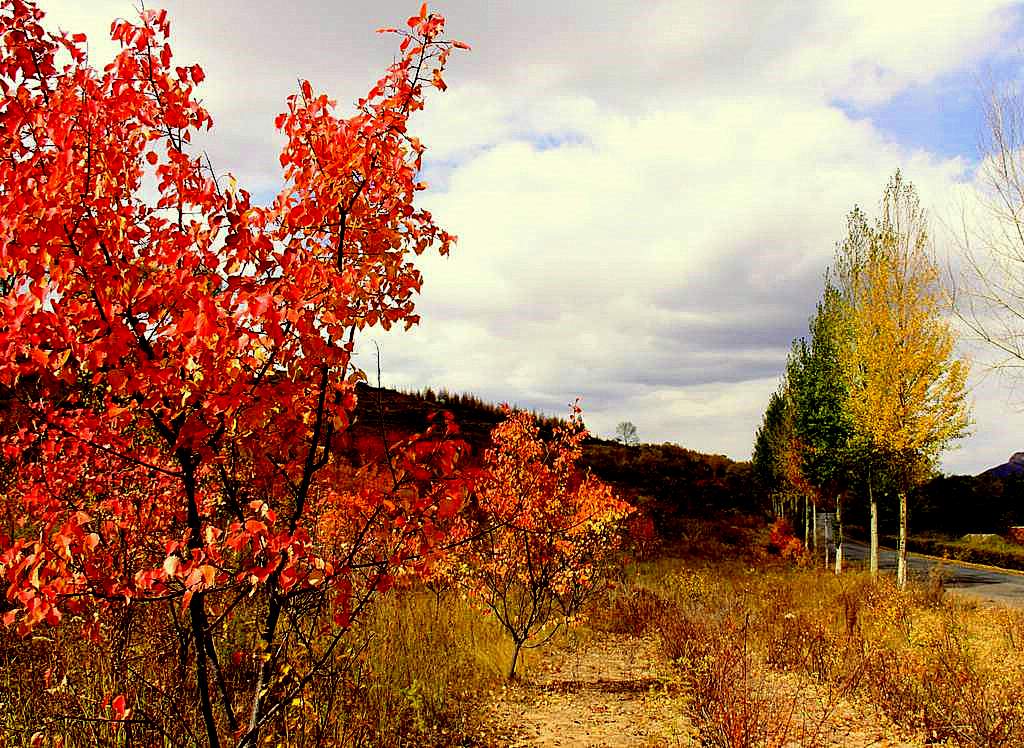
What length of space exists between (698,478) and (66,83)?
33.1 m

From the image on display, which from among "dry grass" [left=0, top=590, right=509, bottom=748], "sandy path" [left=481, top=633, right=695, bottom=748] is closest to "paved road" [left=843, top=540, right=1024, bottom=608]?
"sandy path" [left=481, top=633, right=695, bottom=748]

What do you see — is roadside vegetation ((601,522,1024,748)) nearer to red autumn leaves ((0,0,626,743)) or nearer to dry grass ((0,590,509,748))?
dry grass ((0,590,509,748))

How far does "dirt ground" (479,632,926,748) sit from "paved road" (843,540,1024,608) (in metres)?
8.75

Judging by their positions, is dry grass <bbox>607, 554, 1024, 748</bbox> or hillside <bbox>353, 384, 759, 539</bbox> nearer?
dry grass <bbox>607, 554, 1024, 748</bbox>

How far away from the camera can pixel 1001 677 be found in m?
7.45

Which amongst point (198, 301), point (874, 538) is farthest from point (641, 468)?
point (198, 301)

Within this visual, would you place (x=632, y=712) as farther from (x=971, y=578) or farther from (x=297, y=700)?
(x=971, y=578)

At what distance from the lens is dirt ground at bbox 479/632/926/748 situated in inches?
251

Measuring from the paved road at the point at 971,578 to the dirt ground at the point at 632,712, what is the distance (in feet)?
28.7

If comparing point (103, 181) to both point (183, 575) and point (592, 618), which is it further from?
point (592, 618)

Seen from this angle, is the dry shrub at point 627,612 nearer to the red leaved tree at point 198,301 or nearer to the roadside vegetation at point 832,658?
the roadside vegetation at point 832,658

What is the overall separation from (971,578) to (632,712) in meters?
18.8

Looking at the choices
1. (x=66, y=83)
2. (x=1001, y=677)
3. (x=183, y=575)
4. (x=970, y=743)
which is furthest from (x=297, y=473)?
(x=1001, y=677)

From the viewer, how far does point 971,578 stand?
21.2 m
